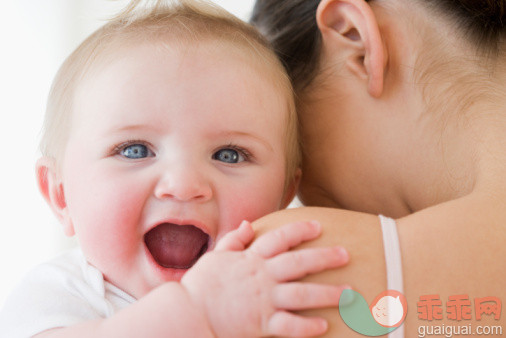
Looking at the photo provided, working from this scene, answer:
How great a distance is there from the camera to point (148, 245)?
1.10 metres

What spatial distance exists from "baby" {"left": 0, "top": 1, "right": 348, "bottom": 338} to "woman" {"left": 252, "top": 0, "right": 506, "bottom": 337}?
12 cm

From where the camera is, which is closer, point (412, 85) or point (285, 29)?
point (412, 85)

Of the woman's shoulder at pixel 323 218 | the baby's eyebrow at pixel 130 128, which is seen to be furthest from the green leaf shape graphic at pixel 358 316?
the baby's eyebrow at pixel 130 128

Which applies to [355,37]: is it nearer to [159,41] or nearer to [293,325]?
[159,41]

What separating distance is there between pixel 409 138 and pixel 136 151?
1.66 ft

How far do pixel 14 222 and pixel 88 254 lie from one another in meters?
1.33

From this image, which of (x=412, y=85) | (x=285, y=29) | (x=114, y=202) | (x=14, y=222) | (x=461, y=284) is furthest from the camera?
(x=14, y=222)

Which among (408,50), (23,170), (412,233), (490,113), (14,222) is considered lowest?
(14,222)

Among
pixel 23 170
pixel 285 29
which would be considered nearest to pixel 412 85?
pixel 285 29

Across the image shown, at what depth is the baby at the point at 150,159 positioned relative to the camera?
1010 millimetres

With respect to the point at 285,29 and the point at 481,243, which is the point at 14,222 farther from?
the point at 481,243

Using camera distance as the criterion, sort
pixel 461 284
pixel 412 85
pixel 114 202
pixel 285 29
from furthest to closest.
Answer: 1. pixel 285 29
2. pixel 412 85
3. pixel 114 202
4. pixel 461 284

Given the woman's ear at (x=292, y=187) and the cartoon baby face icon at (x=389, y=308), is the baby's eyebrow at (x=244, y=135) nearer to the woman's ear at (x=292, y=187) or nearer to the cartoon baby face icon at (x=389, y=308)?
the woman's ear at (x=292, y=187)

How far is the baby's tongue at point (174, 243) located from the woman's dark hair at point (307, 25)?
1.39ft
